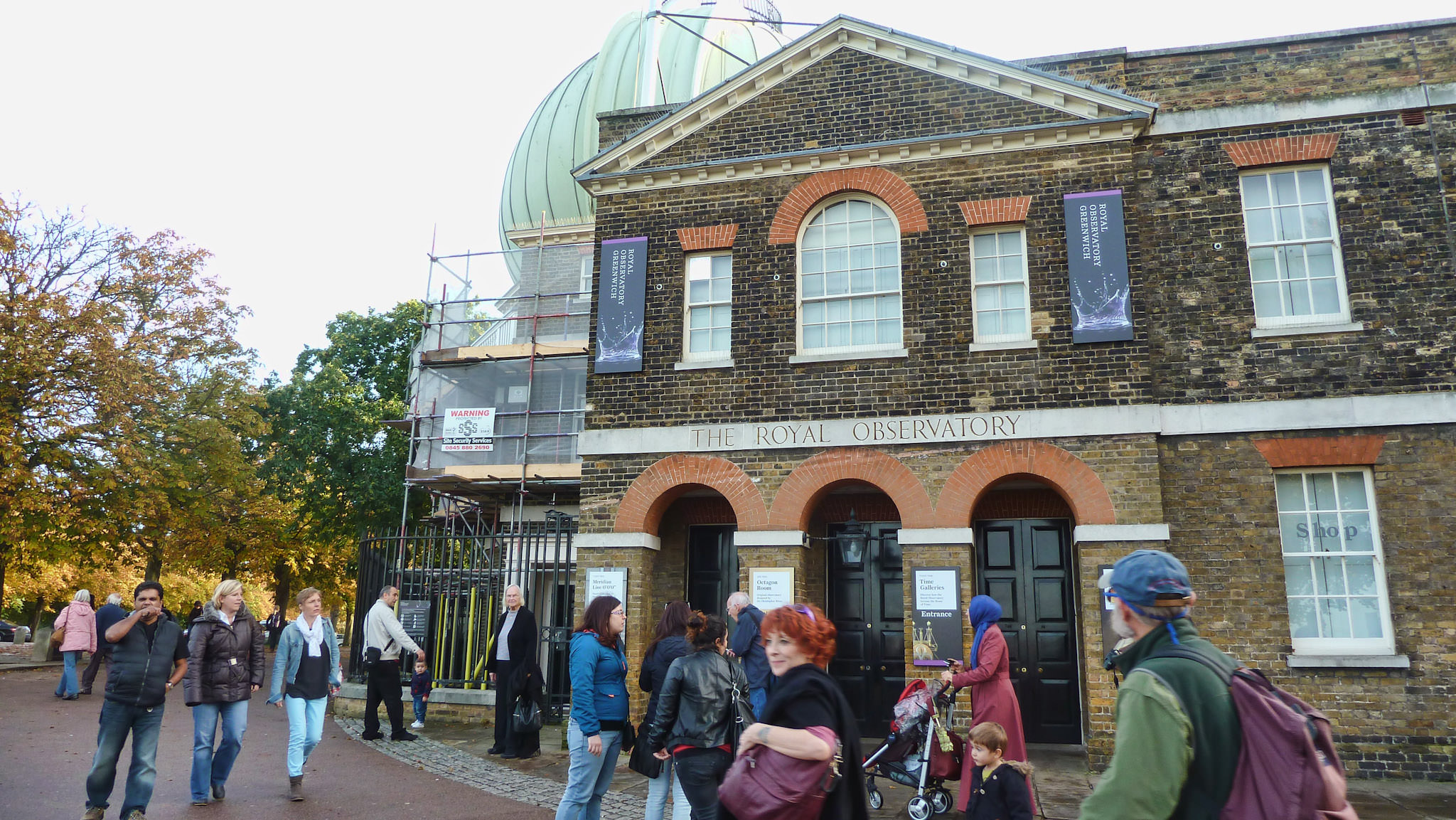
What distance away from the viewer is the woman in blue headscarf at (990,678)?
7.84 m

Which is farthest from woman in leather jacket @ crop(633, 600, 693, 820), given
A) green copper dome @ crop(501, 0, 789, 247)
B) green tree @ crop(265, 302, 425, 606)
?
green tree @ crop(265, 302, 425, 606)

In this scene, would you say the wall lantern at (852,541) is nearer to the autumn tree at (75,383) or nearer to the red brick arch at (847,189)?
the red brick arch at (847,189)

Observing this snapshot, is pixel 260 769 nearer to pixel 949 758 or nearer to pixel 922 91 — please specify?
pixel 949 758

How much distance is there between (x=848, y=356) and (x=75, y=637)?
14.1 meters

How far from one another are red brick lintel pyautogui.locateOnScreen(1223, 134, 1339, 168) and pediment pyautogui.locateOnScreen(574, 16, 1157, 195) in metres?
1.16

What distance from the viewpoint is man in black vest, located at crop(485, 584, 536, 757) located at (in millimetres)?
10273

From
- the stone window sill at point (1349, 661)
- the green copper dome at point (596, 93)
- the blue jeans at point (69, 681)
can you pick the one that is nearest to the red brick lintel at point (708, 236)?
the stone window sill at point (1349, 661)

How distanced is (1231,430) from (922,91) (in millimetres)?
5611

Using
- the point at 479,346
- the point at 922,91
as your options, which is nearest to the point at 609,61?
the point at 479,346

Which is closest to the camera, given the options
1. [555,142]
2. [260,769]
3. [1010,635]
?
[260,769]

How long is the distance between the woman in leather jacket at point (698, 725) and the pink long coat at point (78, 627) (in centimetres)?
1461

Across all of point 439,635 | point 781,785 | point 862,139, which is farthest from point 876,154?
point 781,785

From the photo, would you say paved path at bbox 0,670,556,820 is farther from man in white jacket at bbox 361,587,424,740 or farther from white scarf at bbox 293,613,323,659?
white scarf at bbox 293,613,323,659

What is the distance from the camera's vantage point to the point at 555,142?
75.1 ft
